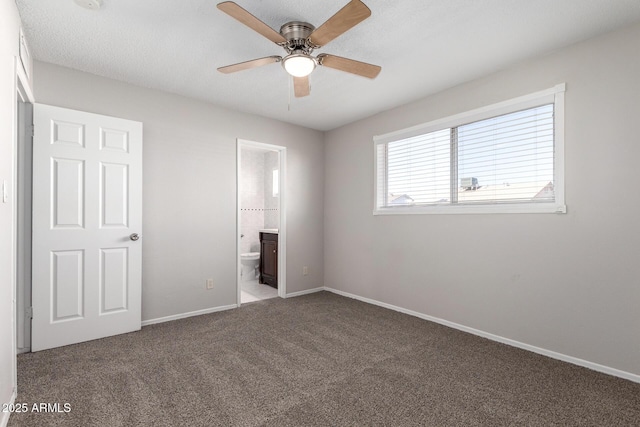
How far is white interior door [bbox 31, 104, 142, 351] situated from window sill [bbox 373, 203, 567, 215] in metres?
2.80

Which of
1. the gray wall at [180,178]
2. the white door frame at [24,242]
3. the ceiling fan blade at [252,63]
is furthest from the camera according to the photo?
the gray wall at [180,178]

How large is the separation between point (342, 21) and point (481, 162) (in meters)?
2.07

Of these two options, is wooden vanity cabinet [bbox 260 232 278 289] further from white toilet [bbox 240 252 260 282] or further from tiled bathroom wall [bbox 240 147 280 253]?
tiled bathroom wall [bbox 240 147 280 253]

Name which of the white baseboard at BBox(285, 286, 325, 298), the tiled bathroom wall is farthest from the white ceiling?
the tiled bathroom wall

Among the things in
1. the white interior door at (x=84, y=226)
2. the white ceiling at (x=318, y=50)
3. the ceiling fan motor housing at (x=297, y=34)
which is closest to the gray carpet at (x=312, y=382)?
the white interior door at (x=84, y=226)

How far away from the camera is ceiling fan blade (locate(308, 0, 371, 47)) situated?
5.55ft

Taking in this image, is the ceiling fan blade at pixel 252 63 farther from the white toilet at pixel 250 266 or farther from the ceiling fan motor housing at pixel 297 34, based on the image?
the white toilet at pixel 250 266

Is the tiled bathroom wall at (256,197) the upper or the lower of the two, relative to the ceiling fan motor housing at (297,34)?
lower

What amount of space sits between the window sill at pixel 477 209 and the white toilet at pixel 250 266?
2.48m

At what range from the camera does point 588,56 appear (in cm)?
247

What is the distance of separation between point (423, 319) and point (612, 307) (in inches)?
64.3

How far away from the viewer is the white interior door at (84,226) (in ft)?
8.88

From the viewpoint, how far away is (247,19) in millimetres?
1851

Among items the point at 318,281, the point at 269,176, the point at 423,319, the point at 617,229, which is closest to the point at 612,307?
the point at 617,229
